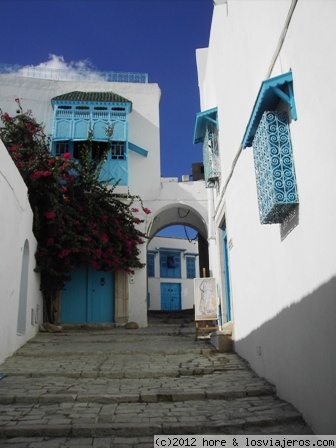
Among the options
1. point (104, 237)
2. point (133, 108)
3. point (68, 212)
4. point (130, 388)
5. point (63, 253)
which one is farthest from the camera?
point (133, 108)

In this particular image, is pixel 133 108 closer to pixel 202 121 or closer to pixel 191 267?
pixel 202 121

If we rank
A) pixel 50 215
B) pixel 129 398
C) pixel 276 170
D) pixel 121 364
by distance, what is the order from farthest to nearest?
pixel 50 215 → pixel 121 364 → pixel 129 398 → pixel 276 170

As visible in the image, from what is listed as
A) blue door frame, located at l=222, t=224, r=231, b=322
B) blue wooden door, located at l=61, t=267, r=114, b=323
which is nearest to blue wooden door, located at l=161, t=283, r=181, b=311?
blue wooden door, located at l=61, t=267, r=114, b=323

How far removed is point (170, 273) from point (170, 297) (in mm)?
1423

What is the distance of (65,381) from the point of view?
18.2 feet

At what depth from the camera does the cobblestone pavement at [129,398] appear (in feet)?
12.3

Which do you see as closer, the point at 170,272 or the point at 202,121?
the point at 202,121

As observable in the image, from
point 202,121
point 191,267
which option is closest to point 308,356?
point 202,121

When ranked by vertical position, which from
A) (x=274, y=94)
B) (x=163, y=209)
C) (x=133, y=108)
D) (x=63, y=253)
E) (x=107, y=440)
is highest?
(x=133, y=108)

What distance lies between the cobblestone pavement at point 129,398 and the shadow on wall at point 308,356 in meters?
0.20

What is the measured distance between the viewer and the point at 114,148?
14.3m

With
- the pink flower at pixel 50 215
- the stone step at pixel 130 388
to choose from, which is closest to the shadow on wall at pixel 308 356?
the stone step at pixel 130 388

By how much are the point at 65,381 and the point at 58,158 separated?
7650mm

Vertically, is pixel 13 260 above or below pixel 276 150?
below
